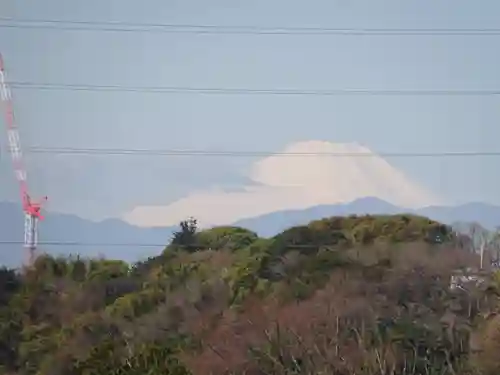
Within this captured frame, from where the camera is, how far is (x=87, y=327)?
18.3 meters

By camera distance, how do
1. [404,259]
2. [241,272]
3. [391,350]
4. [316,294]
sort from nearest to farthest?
[391,350], [316,294], [404,259], [241,272]

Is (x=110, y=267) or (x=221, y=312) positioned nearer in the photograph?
(x=221, y=312)

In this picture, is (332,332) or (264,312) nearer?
(332,332)

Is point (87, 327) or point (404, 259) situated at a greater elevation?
point (404, 259)

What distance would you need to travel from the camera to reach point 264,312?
1706 cm

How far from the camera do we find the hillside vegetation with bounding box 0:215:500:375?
16.5 meters

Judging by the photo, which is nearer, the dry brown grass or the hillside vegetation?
the dry brown grass

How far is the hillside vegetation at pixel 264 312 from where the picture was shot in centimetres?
1645

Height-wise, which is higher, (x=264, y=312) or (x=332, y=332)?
(x=264, y=312)

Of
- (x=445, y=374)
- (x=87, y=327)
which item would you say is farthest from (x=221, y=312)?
(x=445, y=374)

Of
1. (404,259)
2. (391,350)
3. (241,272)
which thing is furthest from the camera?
(241,272)

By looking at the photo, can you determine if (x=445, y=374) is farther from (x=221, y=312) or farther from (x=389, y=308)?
(x=221, y=312)

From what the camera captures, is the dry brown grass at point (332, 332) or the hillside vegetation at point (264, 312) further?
the hillside vegetation at point (264, 312)

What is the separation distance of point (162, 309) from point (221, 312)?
1222mm
